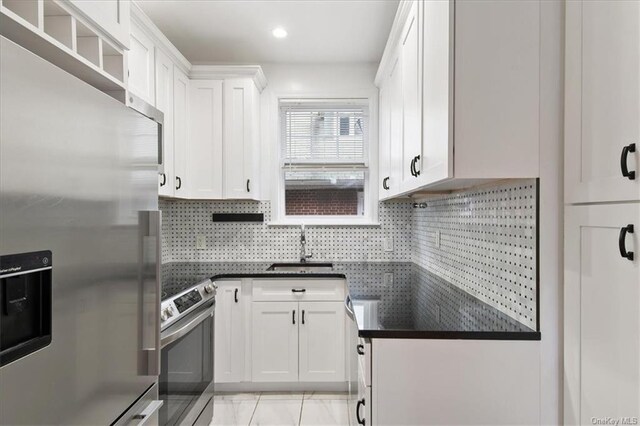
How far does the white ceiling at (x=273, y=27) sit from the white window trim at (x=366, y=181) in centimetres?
29

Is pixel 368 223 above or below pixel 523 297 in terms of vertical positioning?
above

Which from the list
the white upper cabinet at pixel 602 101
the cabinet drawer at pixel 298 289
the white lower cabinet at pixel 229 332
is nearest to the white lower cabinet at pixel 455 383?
the white upper cabinet at pixel 602 101

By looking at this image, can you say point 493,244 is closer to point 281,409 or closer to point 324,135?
point 281,409

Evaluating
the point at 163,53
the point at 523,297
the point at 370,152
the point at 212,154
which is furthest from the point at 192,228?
the point at 523,297

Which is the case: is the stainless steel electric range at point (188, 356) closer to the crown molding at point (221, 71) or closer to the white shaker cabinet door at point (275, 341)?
the white shaker cabinet door at point (275, 341)

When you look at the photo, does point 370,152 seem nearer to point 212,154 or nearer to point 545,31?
point 212,154

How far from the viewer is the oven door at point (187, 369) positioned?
1672mm

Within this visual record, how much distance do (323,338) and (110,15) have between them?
227 centimetres

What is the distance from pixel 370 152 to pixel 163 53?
5.84 ft

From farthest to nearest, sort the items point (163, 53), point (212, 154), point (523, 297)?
1. point (212, 154)
2. point (163, 53)
3. point (523, 297)

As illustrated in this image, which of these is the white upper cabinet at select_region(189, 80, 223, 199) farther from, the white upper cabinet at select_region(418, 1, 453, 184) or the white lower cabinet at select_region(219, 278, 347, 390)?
the white upper cabinet at select_region(418, 1, 453, 184)

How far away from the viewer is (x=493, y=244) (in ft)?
5.27

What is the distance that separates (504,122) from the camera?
1.23 metres

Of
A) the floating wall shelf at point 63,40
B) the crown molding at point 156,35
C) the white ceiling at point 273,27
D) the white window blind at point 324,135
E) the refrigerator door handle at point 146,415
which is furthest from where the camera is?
the white window blind at point 324,135
